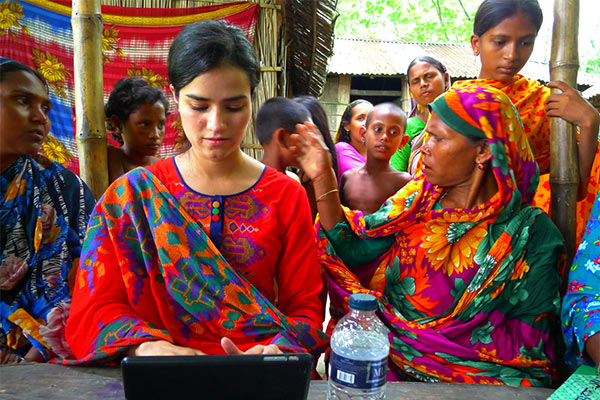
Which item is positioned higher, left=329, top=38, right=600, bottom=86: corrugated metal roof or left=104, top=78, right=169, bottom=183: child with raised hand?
left=329, top=38, right=600, bottom=86: corrugated metal roof

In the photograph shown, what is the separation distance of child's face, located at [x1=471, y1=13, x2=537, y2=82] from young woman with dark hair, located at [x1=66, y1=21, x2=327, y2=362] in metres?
1.33

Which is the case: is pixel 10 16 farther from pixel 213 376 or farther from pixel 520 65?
pixel 213 376

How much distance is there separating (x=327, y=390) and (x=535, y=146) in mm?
1621

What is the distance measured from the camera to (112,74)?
4191mm

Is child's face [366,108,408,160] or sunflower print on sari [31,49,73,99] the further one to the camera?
sunflower print on sari [31,49,73,99]

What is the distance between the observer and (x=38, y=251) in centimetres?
183

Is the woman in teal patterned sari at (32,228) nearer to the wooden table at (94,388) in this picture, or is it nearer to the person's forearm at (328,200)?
the wooden table at (94,388)

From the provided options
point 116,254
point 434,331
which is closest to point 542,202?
point 434,331

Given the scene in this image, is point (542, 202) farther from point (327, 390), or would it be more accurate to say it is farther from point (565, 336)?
point (327, 390)

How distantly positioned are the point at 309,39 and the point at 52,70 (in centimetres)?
257

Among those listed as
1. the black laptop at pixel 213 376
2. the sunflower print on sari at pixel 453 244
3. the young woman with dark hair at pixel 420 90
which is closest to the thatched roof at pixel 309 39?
the young woman with dark hair at pixel 420 90

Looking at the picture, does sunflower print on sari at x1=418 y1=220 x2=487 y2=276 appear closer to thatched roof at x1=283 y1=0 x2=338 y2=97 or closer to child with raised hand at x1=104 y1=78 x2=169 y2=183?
child with raised hand at x1=104 y1=78 x2=169 y2=183

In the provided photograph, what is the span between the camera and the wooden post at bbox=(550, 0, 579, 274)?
187 centimetres

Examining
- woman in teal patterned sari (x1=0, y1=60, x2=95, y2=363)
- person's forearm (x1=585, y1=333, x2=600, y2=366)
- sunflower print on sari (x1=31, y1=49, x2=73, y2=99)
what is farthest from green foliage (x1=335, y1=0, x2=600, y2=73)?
person's forearm (x1=585, y1=333, x2=600, y2=366)
